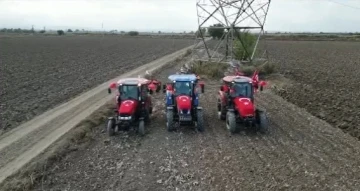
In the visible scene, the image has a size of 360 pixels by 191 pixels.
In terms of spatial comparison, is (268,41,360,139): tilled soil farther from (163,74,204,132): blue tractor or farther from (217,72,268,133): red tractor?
(163,74,204,132): blue tractor

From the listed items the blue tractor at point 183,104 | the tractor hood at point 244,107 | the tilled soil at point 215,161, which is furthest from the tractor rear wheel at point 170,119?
the tractor hood at point 244,107

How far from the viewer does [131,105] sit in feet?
50.6

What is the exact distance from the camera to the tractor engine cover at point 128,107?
15141 mm

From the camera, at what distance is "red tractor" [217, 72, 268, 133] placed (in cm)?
1542

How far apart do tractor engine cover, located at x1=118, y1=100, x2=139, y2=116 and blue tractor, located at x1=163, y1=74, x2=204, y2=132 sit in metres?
1.29

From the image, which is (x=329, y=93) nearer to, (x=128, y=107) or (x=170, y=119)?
(x=170, y=119)

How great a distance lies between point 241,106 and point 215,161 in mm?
3690

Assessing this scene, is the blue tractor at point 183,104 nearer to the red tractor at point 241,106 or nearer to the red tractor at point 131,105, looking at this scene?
the red tractor at point 131,105

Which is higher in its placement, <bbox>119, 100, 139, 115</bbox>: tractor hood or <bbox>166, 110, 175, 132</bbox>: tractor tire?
<bbox>119, 100, 139, 115</bbox>: tractor hood

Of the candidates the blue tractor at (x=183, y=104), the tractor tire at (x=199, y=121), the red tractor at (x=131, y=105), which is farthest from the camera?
the tractor tire at (x=199, y=121)

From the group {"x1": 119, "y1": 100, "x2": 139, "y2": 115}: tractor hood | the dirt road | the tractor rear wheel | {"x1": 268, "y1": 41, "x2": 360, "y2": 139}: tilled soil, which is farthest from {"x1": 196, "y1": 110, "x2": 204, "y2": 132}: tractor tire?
{"x1": 268, "y1": 41, "x2": 360, "y2": 139}: tilled soil

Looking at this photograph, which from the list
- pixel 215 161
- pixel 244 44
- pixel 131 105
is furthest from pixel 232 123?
pixel 244 44

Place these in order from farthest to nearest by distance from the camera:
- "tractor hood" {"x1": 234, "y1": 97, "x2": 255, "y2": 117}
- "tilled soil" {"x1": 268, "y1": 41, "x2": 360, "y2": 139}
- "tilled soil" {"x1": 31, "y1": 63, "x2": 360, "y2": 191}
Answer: "tilled soil" {"x1": 268, "y1": 41, "x2": 360, "y2": 139}
"tractor hood" {"x1": 234, "y1": 97, "x2": 255, "y2": 117}
"tilled soil" {"x1": 31, "y1": 63, "x2": 360, "y2": 191}

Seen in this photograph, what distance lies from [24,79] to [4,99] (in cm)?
789
